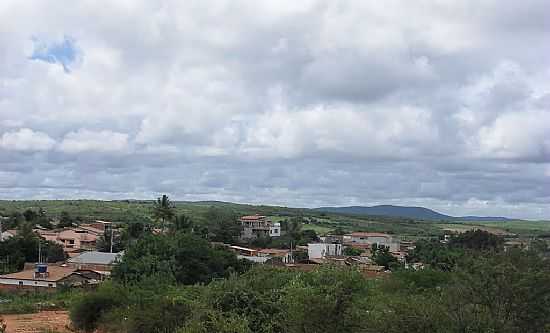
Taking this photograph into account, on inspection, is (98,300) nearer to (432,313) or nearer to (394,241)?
(432,313)

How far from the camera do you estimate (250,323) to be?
77.6 feet

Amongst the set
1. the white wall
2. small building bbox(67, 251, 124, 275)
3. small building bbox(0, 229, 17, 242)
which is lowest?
the white wall

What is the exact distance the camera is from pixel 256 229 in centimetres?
10794

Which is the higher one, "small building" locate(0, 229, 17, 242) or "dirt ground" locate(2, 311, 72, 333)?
"small building" locate(0, 229, 17, 242)

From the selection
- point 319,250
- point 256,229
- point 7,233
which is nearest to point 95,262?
point 7,233

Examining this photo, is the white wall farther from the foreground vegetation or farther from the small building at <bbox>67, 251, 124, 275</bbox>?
the foreground vegetation

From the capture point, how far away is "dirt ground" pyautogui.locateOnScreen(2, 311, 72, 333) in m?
33.9

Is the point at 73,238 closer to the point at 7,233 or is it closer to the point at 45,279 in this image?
the point at 7,233

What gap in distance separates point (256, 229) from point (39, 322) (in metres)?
70.9

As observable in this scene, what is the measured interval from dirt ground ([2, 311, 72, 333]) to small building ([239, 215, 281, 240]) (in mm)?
62750

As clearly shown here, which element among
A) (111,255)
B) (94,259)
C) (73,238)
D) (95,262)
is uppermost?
(73,238)

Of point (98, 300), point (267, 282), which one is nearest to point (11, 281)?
point (98, 300)

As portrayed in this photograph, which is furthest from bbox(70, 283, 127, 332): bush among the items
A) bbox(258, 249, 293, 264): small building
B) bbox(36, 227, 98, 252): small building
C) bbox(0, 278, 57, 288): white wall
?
bbox(36, 227, 98, 252): small building

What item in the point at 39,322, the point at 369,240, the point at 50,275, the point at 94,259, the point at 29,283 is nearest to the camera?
the point at 39,322
